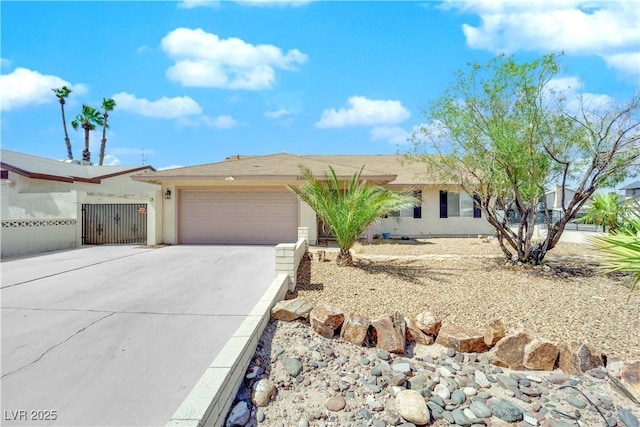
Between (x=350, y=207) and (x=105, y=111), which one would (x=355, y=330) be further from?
(x=105, y=111)

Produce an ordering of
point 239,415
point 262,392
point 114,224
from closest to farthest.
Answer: point 239,415 → point 262,392 → point 114,224

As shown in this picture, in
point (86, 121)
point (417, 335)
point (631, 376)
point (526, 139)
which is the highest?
point (86, 121)

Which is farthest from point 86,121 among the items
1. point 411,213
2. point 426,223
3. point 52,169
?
point 426,223

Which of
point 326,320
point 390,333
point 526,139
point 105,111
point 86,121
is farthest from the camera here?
point 105,111

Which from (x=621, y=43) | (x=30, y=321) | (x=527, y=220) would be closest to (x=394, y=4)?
(x=621, y=43)

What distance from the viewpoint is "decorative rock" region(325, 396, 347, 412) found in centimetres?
334

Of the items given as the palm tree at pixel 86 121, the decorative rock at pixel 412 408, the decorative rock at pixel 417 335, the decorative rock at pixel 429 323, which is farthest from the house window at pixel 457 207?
the palm tree at pixel 86 121

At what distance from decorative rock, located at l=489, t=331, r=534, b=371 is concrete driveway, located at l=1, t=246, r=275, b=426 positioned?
11.7 ft

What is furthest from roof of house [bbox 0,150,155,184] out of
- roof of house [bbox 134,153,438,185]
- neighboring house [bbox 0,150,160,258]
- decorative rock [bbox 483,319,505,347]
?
decorative rock [bbox 483,319,505,347]

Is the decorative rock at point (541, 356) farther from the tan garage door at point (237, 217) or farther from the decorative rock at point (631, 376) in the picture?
the tan garage door at point (237, 217)

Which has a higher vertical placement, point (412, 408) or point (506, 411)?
point (412, 408)

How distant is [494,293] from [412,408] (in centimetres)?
403

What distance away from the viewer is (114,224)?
1473 cm

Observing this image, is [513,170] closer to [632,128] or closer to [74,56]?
[632,128]
